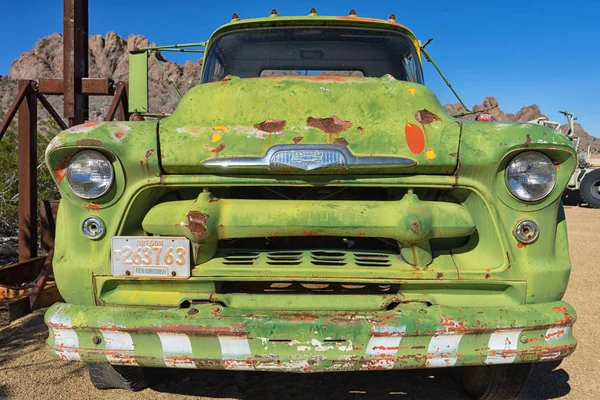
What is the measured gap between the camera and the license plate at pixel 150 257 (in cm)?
206

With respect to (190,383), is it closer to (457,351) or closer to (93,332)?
(93,332)

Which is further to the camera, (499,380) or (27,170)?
(27,170)

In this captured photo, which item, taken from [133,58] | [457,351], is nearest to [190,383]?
[457,351]

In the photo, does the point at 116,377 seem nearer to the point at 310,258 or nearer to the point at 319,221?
the point at 310,258

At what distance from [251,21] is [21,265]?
2.90 metres

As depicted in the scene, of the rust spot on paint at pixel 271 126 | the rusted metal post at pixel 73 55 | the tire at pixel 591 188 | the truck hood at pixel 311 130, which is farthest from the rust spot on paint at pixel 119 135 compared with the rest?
the tire at pixel 591 188

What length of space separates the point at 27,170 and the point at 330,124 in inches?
136

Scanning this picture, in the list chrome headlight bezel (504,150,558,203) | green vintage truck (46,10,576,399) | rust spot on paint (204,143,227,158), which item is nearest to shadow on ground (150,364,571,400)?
green vintage truck (46,10,576,399)

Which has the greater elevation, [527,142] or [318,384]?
[527,142]

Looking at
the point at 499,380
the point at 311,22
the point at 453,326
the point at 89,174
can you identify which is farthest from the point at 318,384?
the point at 311,22

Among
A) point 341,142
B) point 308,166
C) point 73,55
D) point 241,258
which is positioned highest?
point 73,55

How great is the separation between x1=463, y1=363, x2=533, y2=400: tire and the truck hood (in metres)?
1.08

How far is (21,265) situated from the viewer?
428 centimetres

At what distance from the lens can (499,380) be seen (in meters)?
2.44
